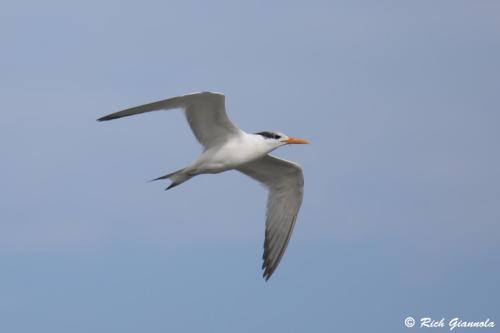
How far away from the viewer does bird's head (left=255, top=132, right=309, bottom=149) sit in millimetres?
17156

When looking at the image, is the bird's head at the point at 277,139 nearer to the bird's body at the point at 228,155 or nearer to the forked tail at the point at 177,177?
the bird's body at the point at 228,155

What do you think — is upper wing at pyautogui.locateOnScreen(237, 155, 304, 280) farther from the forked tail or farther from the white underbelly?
the forked tail

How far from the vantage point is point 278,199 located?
18797mm

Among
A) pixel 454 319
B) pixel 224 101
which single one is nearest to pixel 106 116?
pixel 224 101

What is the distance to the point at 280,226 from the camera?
18578 mm

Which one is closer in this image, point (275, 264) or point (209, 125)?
point (209, 125)

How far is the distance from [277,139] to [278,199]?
1919 millimetres

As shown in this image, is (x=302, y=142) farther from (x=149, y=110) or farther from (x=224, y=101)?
(x=149, y=110)

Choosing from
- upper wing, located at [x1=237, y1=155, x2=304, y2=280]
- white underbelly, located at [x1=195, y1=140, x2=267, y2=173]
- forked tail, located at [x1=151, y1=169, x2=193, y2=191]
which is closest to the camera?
white underbelly, located at [x1=195, y1=140, x2=267, y2=173]

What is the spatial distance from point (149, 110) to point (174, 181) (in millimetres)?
2027

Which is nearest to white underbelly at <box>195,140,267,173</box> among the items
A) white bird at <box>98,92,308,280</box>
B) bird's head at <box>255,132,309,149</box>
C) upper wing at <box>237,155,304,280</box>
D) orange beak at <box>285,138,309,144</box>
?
white bird at <box>98,92,308,280</box>

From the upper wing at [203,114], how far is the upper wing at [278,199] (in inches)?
71.7

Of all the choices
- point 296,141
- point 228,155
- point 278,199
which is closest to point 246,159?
point 228,155

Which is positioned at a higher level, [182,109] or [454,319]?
[182,109]
